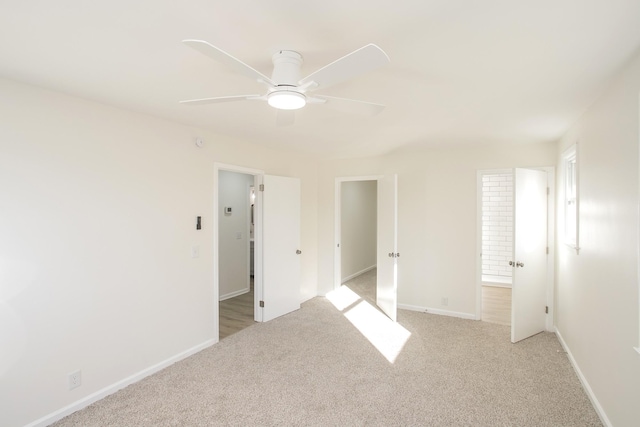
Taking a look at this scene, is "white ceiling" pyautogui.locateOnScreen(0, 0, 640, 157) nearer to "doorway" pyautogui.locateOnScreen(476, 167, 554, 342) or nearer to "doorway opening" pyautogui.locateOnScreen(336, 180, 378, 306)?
"doorway" pyautogui.locateOnScreen(476, 167, 554, 342)

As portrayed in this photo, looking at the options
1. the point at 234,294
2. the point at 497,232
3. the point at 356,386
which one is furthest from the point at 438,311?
the point at 234,294

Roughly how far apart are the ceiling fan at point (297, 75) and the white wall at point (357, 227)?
4277 millimetres

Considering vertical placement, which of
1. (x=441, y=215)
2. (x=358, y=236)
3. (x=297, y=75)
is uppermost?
(x=297, y=75)

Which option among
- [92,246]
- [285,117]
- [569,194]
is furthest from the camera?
[569,194]

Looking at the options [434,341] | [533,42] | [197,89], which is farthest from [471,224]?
[197,89]

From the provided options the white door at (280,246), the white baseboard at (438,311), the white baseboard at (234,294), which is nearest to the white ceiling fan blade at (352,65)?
the white door at (280,246)

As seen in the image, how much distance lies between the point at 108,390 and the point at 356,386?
6.57 ft

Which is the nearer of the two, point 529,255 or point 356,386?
point 356,386

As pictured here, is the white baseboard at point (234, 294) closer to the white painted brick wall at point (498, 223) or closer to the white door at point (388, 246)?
the white door at point (388, 246)

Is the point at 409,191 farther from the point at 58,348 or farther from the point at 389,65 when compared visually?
the point at 58,348

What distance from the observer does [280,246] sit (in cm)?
439

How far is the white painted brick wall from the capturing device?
6188 millimetres

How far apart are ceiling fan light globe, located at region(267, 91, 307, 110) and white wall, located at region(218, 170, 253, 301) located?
378cm

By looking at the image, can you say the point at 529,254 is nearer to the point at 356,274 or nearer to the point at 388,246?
the point at 388,246
